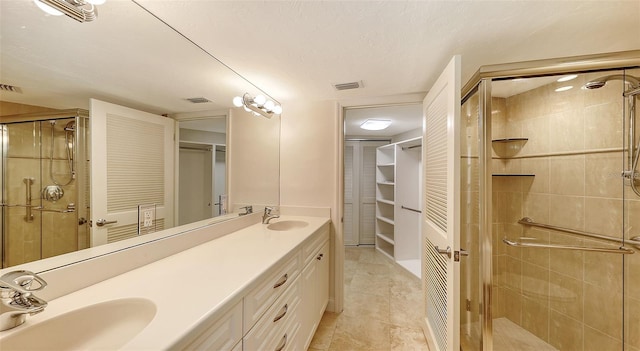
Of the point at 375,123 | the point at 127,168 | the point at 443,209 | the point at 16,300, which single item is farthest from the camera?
the point at 375,123

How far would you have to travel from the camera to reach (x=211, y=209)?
63.3 inches

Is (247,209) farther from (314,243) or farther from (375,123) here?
(375,123)

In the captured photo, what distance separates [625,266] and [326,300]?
2142 mm

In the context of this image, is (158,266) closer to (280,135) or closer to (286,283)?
(286,283)

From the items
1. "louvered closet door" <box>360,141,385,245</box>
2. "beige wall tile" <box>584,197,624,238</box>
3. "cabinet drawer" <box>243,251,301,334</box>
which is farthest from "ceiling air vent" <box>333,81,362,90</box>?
"louvered closet door" <box>360,141,385,245</box>

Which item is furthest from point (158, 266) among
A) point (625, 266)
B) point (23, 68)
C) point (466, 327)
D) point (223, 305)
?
point (625, 266)

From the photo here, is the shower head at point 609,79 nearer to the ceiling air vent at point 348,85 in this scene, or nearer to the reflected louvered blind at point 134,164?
the ceiling air vent at point 348,85

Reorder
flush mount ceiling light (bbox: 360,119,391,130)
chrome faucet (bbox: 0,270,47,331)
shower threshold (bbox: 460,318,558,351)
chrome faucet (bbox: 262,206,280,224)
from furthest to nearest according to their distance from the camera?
flush mount ceiling light (bbox: 360,119,391,130), chrome faucet (bbox: 262,206,280,224), shower threshold (bbox: 460,318,558,351), chrome faucet (bbox: 0,270,47,331)

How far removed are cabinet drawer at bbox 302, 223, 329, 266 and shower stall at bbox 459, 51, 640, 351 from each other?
3.63 ft

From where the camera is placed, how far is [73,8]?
82 cm

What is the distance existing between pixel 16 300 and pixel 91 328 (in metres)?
0.20

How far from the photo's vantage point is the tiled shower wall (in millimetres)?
1455

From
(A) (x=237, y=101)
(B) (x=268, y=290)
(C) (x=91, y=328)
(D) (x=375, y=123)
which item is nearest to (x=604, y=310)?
(B) (x=268, y=290)

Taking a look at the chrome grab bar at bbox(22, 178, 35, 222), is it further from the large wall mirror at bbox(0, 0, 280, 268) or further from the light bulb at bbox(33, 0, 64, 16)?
the light bulb at bbox(33, 0, 64, 16)
